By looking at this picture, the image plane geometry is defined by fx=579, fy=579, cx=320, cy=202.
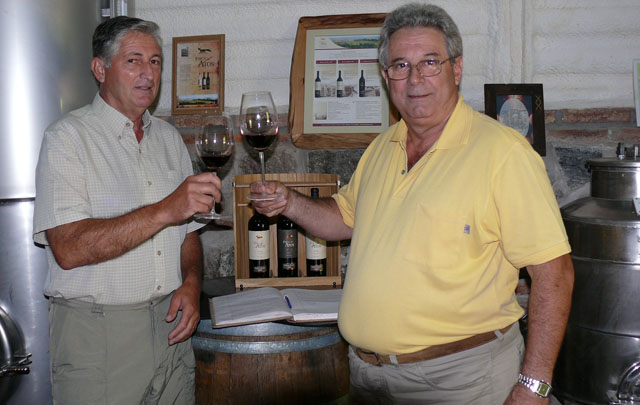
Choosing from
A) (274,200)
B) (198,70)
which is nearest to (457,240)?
(274,200)

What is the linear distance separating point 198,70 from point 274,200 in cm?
132

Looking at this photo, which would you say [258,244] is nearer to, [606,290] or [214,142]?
[214,142]

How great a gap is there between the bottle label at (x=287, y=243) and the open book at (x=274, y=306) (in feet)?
0.71

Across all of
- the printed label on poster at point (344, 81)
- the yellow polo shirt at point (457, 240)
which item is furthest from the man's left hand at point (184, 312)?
the printed label on poster at point (344, 81)

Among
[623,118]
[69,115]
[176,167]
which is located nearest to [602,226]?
[623,118]

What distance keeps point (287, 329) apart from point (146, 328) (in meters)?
0.46

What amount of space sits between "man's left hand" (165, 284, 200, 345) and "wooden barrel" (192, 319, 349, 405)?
0.08 metres

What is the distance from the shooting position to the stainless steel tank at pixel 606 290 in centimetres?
239

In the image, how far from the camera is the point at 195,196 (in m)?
1.60

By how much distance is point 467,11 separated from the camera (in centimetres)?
283

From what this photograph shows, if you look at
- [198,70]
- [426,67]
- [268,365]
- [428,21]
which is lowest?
[268,365]

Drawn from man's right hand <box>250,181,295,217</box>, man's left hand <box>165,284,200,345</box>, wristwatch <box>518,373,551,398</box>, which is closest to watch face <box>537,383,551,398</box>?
wristwatch <box>518,373,551,398</box>

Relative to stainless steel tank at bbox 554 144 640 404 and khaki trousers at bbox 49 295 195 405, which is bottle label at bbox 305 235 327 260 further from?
stainless steel tank at bbox 554 144 640 404

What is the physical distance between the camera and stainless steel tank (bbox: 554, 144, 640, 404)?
239 centimetres
